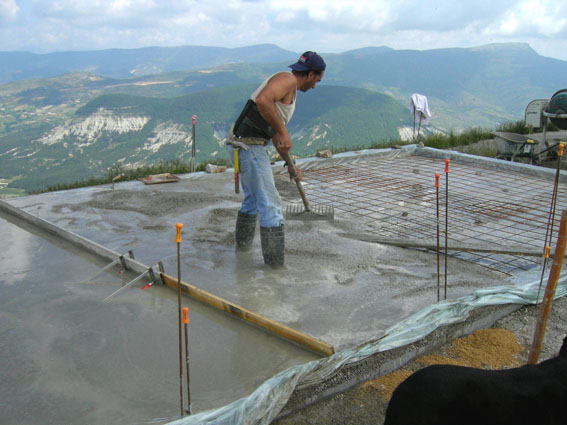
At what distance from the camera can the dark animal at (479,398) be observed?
57.7 inches

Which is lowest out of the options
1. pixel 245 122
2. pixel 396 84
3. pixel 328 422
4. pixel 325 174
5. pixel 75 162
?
pixel 75 162

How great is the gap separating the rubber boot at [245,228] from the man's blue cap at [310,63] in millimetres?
1154

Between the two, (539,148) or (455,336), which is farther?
(539,148)

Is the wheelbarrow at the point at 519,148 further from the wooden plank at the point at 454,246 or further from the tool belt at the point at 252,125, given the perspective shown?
the tool belt at the point at 252,125

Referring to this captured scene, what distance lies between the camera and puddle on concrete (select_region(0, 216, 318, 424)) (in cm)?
208

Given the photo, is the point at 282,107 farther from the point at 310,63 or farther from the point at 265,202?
the point at 265,202

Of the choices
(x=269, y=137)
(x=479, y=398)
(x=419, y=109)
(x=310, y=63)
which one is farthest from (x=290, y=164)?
(x=419, y=109)

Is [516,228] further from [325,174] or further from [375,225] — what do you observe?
[325,174]

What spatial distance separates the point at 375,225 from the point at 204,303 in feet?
7.37

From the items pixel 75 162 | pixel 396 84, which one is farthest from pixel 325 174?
pixel 396 84

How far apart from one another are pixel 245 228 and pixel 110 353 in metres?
1.64

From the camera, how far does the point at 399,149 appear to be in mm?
8227

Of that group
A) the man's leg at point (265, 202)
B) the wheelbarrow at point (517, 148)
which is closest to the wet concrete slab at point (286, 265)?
the man's leg at point (265, 202)

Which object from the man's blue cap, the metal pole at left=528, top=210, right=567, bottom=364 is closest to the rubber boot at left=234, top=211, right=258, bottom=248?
the man's blue cap
